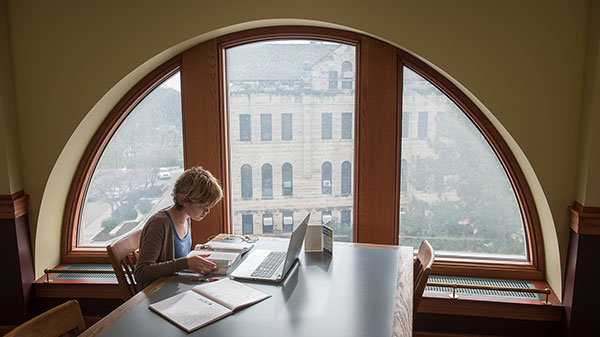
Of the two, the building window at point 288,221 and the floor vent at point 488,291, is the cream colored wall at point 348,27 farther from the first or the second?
the building window at point 288,221

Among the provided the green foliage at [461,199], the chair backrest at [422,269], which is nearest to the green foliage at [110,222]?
the green foliage at [461,199]

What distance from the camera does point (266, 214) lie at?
322 centimetres

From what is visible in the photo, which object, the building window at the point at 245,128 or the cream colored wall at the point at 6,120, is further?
the building window at the point at 245,128

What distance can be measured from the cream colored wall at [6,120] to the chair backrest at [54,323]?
61.7 inches

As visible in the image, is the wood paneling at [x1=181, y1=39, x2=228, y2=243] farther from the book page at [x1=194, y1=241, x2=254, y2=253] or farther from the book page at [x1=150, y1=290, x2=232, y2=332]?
the book page at [x1=150, y1=290, x2=232, y2=332]

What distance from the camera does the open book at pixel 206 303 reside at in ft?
5.62

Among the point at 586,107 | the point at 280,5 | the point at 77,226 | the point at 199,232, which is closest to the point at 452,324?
the point at 586,107

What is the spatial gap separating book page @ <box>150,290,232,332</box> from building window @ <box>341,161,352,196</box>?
4.84ft

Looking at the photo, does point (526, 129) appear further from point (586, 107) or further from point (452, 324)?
point (452, 324)

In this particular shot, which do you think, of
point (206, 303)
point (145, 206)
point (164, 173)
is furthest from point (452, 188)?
point (145, 206)

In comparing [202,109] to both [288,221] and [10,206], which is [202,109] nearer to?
[288,221]

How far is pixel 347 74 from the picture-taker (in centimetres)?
303

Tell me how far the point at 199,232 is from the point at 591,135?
2466 mm

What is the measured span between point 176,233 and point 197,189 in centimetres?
27
